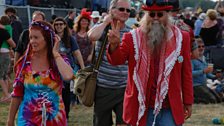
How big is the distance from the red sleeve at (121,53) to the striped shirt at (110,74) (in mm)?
1292

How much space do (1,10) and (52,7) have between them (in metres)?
2.48

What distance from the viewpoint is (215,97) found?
13164 millimetres

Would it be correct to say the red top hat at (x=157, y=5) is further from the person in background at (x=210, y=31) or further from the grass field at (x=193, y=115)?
the person in background at (x=210, y=31)

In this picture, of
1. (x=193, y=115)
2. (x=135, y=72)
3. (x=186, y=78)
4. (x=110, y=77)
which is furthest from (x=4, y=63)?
(x=186, y=78)

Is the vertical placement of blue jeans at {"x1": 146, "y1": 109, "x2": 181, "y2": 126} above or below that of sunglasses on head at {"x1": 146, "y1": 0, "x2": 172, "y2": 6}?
below

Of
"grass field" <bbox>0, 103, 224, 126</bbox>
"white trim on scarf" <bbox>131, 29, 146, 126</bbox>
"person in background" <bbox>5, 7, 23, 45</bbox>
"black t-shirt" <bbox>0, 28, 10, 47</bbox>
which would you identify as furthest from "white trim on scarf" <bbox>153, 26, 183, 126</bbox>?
"person in background" <bbox>5, 7, 23, 45</bbox>

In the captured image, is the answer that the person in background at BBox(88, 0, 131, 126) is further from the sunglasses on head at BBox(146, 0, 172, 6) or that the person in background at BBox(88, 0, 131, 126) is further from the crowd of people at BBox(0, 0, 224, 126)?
the sunglasses on head at BBox(146, 0, 172, 6)

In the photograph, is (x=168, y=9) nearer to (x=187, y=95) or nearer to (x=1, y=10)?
(x=187, y=95)

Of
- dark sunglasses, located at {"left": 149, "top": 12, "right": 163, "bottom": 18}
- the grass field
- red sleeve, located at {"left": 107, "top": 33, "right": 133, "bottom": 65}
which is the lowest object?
the grass field

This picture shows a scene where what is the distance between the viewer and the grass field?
1032 cm

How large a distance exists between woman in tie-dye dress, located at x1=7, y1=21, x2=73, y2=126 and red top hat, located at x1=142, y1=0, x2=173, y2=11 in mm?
937

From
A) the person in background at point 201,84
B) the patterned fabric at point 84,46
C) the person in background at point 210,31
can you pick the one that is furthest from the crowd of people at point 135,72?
the person in background at point 210,31

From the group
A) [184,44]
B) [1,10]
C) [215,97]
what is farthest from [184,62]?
[1,10]

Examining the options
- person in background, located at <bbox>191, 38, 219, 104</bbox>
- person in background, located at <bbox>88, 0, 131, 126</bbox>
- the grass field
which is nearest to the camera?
person in background, located at <bbox>88, 0, 131, 126</bbox>
